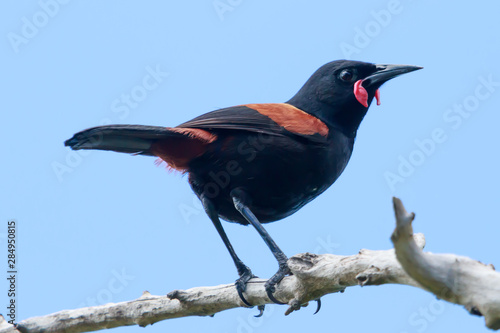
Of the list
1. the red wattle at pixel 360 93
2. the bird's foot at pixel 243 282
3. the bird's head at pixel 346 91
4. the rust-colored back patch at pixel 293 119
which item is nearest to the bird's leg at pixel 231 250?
the bird's foot at pixel 243 282

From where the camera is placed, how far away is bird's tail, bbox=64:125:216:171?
11.8ft

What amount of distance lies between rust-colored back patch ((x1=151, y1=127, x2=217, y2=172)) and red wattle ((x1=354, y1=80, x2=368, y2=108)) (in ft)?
3.66

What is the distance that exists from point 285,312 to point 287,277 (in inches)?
9.1

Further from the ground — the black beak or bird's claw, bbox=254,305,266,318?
the black beak

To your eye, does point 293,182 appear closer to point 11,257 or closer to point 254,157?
point 254,157

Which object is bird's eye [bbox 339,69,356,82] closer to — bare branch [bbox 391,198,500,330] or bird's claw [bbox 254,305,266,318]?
bird's claw [bbox 254,305,266,318]

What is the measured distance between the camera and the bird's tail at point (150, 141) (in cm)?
361

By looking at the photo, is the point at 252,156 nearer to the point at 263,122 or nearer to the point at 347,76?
the point at 263,122

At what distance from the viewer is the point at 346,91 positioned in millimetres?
4469

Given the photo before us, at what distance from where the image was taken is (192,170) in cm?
418

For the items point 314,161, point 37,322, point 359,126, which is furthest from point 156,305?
point 359,126

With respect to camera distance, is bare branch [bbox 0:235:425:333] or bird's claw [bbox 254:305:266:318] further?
bird's claw [bbox 254:305:266:318]

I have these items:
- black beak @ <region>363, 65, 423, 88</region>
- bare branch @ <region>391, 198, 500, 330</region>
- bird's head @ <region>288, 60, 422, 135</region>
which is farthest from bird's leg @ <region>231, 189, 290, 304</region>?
bare branch @ <region>391, 198, 500, 330</region>

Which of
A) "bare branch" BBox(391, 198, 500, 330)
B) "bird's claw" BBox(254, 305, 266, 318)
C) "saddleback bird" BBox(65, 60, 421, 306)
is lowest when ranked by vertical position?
"bird's claw" BBox(254, 305, 266, 318)
